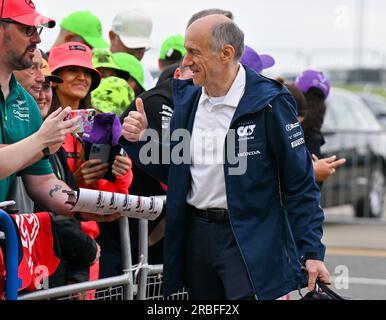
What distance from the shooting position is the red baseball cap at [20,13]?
467 cm

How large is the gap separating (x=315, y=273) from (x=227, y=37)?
121 cm

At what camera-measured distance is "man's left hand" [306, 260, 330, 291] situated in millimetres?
4719

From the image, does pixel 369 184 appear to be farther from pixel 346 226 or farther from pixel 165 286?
pixel 165 286

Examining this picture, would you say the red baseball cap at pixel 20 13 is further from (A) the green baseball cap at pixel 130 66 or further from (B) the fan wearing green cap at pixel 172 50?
(B) the fan wearing green cap at pixel 172 50

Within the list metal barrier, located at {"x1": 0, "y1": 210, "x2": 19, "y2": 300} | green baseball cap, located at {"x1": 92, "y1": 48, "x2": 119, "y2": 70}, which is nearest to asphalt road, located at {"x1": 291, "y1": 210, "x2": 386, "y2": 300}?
green baseball cap, located at {"x1": 92, "y1": 48, "x2": 119, "y2": 70}

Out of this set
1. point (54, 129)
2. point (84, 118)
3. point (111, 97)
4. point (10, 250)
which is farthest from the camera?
point (111, 97)

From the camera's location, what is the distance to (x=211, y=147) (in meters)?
4.88

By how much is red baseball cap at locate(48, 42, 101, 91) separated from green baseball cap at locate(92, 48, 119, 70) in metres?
Result: 0.43

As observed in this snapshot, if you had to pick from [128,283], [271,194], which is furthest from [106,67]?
[271,194]

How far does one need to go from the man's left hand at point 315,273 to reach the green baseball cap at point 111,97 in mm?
1704

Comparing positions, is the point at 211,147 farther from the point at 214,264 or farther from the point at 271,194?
the point at 214,264

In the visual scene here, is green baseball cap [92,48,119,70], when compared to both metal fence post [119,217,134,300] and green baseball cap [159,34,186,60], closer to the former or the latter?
green baseball cap [159,34,186,60]

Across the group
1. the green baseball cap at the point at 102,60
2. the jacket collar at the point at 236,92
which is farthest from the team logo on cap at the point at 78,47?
the jacket collar at the point at 236,92

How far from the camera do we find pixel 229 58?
4.91 meters
